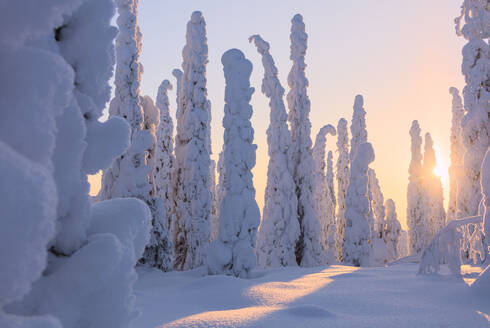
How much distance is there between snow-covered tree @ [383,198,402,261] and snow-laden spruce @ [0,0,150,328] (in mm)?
29772

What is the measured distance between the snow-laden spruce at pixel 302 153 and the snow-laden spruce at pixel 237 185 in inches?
330

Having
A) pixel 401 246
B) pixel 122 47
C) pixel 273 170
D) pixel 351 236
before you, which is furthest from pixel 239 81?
pixel 401 246

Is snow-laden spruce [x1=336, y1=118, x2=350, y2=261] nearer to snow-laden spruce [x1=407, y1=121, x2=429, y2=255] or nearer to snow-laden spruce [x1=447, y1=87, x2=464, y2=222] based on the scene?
snow-laden spruce [x1=407, y1=121, x2=429, y2=255]

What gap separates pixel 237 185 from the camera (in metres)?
9.86

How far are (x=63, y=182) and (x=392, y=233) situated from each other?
31909 mm

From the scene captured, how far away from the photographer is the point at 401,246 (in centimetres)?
5081

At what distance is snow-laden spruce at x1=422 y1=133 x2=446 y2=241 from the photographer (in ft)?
105

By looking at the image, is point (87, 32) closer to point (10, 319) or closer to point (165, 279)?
point (10, 319)

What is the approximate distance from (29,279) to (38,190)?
22 cm

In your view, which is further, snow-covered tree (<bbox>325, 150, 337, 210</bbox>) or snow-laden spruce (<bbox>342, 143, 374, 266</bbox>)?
snow-covered tree (<bbox>325, 150, 337, 210</bbox>)

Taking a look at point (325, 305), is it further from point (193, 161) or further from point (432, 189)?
point (432, 189)

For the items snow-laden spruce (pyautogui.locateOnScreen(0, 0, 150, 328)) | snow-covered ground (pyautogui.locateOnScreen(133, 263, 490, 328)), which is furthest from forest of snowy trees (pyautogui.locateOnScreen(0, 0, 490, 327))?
snow-covered ground (pyautogui.locateOnScreen(133, 263, 490, 328))

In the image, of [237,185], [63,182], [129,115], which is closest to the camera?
[63,182]

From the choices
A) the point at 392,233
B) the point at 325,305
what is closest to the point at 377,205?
the point at 392,233
